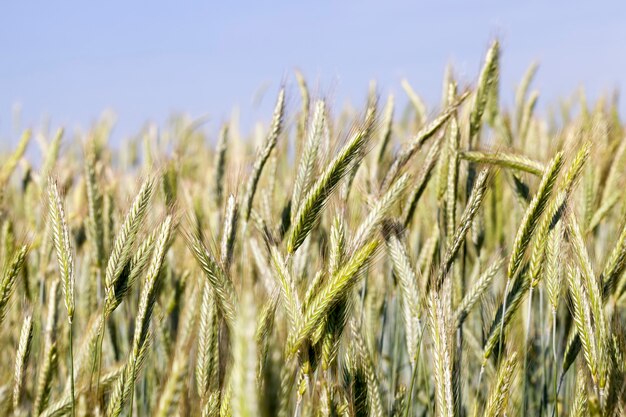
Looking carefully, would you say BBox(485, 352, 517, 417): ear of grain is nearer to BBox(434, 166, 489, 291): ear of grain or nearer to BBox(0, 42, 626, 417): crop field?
BBox(0, 42, 626, 417): crop field

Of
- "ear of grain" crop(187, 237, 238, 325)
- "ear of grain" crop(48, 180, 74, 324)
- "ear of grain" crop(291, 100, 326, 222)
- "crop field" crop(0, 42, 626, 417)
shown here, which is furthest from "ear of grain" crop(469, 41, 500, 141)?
"ear of grain" crop(48, 180, 74, 324)

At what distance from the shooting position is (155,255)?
1.41 m

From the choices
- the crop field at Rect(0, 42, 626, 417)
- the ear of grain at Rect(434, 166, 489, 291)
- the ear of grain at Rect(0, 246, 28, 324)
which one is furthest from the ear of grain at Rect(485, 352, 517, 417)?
the ear of grain at Rect(0, 246, 28, 324)

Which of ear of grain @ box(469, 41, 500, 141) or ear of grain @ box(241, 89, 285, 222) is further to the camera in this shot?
ear of grain @ box(469, 41, 500, 141)

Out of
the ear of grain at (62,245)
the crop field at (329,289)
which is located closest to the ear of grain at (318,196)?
the crop field at (329,289)

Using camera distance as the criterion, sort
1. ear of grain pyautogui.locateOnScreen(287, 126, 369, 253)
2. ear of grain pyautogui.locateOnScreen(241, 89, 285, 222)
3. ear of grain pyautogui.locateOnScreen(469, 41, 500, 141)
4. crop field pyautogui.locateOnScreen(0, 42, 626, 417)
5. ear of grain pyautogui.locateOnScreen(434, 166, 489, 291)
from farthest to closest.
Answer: ear of grain pyautogui.locateOnScreen(469, 41, 500, 141)
ear of grain pyautogui.locateOnScreen(241, 89, 285, 222)
ear of grain pyautogui.locateOnScreen(434, 166, 489, 291)
ear of grain pyautogui.locateOnScreen(287, 126, 369, 253)
crop field pyautogui.locateOnScreen(0, 42, 626, 417)

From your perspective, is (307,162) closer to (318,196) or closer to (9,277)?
(318,196)

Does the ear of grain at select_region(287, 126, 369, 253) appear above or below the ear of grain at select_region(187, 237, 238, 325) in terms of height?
above

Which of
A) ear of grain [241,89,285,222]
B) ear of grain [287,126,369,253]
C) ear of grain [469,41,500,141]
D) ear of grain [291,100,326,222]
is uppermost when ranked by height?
ear of grain [469,41,500,141]

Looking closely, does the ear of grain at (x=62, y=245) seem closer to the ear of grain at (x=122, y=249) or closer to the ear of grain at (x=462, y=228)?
the ear of grain at (x=122, y=249)

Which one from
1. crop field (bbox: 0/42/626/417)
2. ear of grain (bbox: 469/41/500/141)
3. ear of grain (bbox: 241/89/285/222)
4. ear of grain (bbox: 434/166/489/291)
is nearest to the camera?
crop field (bbox: 0/42/626/417)

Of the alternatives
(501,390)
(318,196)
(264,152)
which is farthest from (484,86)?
(501,390)

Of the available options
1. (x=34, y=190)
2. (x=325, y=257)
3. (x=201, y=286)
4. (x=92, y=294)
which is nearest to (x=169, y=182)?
(x=92, y=294)

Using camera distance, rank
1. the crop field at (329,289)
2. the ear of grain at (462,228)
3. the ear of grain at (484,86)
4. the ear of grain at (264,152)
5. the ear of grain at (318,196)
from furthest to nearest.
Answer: the ear of grain at (484,86) < the ear of grain at (264,152) < the ear of grain at (462,228) < the ear of grain at (318,196) < the crop field at (329,289)
